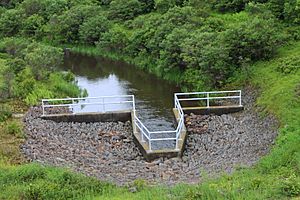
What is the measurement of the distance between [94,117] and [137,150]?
4.61 metres

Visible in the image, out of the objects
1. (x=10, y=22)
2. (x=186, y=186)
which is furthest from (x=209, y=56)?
(x=10, y=22)

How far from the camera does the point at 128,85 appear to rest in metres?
35.5

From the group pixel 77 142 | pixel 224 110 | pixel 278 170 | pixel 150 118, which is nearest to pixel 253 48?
pixel 224 110

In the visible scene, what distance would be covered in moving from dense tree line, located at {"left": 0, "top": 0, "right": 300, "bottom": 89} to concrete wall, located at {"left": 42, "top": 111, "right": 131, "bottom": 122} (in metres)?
6.08

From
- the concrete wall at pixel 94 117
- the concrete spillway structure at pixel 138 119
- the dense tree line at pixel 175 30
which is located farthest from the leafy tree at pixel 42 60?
the dense tree line at pixel 175 30

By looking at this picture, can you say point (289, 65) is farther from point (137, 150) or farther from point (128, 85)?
point (128, 85)

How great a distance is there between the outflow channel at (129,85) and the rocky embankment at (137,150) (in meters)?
2.22

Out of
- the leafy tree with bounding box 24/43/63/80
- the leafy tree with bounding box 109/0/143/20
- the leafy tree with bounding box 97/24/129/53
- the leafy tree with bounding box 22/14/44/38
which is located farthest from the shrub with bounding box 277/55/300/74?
the leafy tree with bounding box 22/14/44/38

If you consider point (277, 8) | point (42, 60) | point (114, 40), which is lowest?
point (114, 40)

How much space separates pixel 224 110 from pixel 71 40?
2895 cm

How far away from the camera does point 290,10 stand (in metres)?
34.3

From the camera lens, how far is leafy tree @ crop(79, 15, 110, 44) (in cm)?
4741

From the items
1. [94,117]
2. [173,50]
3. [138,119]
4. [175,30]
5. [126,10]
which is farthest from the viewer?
[126,10]

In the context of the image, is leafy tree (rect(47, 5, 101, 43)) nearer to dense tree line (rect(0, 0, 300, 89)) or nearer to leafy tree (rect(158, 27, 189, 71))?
dense tree line (rect(0, 0, 300, 89))
